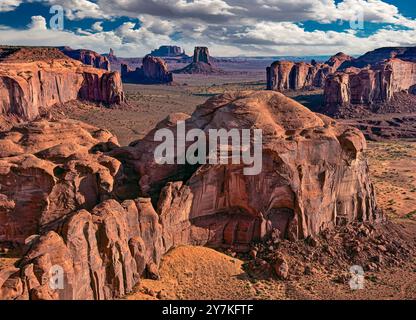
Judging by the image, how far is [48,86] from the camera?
111625 millimetres

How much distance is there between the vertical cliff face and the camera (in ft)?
303

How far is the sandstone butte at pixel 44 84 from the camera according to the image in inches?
3642

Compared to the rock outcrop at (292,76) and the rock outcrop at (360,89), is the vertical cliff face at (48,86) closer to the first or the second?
the rock outcrop at (360,89)

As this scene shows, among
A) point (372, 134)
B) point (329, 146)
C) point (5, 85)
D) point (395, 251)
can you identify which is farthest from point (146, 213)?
point (372, 134)

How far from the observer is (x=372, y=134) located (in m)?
107

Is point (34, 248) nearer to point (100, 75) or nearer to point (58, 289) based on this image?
point (58, 289)

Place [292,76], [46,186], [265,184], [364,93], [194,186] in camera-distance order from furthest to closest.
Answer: [292,76], [364,93], [265,184], [194,186], [46,186]

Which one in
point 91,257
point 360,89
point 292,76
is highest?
point 292,76

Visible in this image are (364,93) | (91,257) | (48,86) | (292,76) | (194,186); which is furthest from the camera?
(292,76)

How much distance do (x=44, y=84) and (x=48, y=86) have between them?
2029mm

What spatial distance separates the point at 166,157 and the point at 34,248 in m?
14.4

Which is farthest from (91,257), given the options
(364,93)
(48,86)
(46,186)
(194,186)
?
(364,93)

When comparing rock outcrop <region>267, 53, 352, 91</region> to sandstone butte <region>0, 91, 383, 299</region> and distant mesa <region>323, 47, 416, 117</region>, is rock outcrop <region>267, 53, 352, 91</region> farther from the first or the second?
sandstone butte <region>0, 91, 383, 299</region>

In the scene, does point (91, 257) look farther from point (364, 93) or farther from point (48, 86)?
point (364, 93)
